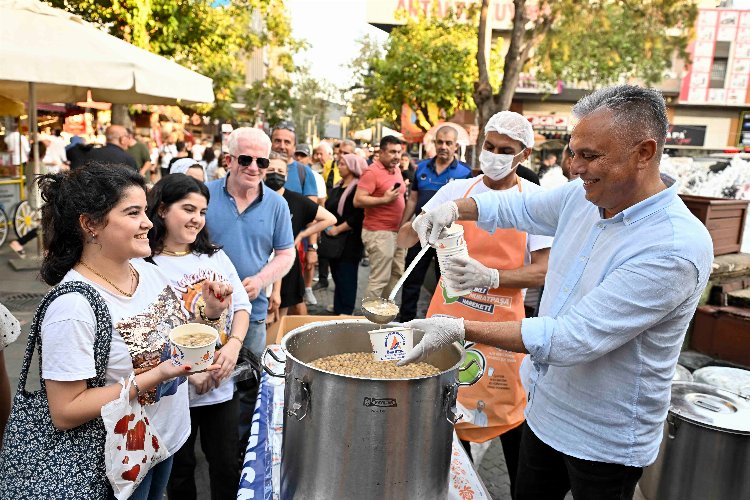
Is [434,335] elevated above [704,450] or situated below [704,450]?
above

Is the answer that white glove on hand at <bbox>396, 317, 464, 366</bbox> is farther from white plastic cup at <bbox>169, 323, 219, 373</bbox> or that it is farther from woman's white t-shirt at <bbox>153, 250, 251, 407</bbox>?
woman's white t-shirt at <bbox>153, 250, 251, 407</bbox>

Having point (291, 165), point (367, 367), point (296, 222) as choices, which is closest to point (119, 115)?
point (291, 165)

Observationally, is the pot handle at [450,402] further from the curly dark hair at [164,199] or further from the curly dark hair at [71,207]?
the curly dark hair at [164,199]

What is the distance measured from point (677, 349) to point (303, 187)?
4.42 m

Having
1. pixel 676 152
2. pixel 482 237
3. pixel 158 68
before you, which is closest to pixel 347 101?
pixel 676 152

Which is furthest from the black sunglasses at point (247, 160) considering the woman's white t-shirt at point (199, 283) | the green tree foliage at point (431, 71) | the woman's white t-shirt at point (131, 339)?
the green tree foliage at point (431, 71)

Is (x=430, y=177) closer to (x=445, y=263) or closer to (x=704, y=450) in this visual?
(x=445, y=263)

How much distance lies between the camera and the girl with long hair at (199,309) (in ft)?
7.82

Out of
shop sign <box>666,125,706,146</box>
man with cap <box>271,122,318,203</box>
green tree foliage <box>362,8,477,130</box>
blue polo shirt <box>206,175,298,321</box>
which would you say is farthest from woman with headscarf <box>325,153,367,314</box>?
shop sign <box>666,125,706,146</box>

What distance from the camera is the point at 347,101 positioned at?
56688 mm

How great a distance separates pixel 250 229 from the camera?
306cm

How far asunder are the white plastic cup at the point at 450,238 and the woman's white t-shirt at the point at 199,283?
0.95 m

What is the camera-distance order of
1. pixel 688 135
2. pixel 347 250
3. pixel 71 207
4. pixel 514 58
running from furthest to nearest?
1. pixel 688 135
2. pixel 514 58
3. pixel 347 250
4. pixel 71 207

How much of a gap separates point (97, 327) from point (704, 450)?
2538mm
